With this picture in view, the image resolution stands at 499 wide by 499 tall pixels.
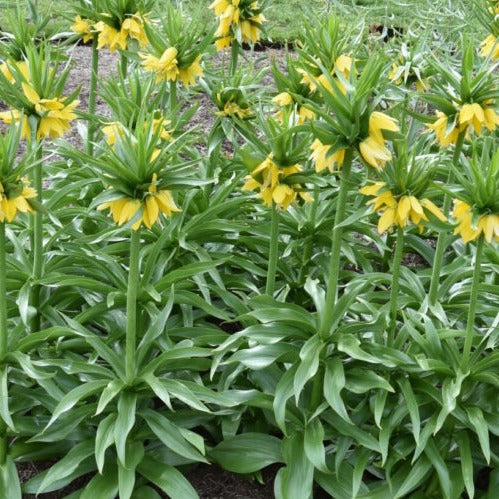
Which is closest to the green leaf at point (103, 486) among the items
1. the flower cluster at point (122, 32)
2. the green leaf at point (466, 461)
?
the green leaf at point (466, 461)

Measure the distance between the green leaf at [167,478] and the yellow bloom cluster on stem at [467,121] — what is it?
1367mm

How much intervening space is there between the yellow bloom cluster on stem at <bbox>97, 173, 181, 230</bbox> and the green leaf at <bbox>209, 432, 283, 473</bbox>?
892mm

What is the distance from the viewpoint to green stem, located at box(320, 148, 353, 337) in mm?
2502

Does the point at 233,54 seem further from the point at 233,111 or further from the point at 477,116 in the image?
the point at 477,116

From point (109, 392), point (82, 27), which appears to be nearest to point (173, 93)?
point (82, 27)

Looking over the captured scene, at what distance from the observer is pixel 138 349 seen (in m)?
2.76

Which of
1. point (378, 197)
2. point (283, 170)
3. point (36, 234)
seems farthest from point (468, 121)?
point (36, 234)

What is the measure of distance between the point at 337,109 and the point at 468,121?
0.57 m

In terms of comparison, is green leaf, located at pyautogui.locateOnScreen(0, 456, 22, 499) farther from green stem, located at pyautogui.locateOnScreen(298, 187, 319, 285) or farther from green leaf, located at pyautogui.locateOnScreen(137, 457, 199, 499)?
green stem, located at pyautogui.locateOnScreen(298, 187, 319, 285)

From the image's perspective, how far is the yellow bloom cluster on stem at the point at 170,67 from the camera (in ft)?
10.7

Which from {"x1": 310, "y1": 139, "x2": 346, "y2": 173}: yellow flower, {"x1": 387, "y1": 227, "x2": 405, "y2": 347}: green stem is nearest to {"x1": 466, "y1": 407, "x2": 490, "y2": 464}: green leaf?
{"x1": 387, "y1": 227, "x2": 405, "y2": 347}: green stem

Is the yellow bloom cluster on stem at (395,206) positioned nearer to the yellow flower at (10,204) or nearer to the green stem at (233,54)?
the yellow flower at (10,204)

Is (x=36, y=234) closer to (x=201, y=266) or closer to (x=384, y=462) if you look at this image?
(x=201, y=266)

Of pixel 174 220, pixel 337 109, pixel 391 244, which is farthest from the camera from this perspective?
pixel 391 244
